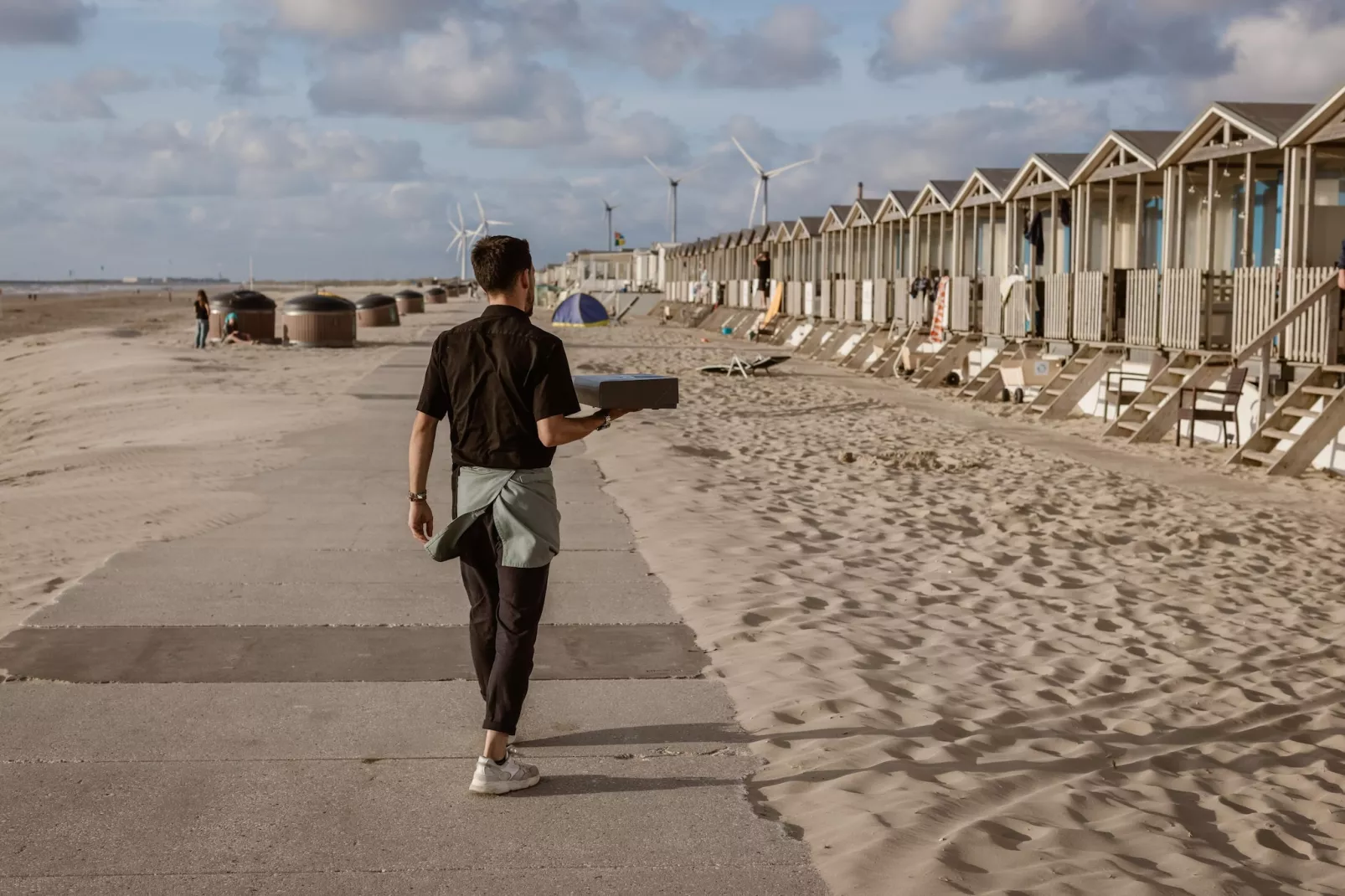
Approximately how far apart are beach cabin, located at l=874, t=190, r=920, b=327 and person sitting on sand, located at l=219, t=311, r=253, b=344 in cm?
1742

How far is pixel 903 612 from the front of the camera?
25.5 feet

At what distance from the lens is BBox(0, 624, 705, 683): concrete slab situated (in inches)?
239

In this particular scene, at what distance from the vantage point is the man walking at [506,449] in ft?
15.0

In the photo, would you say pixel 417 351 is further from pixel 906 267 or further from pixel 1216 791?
pixel 1216 791

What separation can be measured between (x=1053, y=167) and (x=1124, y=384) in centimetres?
466

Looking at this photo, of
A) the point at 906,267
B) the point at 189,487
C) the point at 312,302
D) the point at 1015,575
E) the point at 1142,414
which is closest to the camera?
the point at 1015,575

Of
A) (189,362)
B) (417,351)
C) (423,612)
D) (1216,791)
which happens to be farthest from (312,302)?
(1216,791)

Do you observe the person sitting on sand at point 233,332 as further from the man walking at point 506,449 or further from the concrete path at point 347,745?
the man walking at point 506,449

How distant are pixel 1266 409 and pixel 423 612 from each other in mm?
12260

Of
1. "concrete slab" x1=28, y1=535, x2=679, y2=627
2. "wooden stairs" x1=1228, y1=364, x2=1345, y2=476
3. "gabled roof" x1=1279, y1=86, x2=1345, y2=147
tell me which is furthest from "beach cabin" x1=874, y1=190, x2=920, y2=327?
"concrete slab" x1=28, y1=535, x2=679, y2=627

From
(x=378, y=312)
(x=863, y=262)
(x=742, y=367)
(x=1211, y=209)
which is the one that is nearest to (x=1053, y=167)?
(x=1211, y=209)

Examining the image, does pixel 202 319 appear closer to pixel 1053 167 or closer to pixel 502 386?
pixel 1053 167

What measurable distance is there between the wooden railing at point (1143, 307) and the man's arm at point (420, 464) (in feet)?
53.1

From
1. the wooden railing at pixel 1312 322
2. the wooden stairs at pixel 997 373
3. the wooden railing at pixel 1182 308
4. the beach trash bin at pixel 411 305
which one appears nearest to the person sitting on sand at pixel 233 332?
the wooden stairs at pixel 997 373
